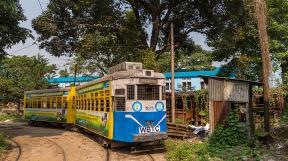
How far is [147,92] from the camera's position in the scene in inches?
543

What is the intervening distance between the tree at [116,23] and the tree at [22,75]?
58.0ft

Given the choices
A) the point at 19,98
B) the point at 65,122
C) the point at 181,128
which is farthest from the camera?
the point at 19,98

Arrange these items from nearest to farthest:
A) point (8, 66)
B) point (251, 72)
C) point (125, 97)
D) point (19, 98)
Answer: point (125, 97) → point (251, 72) → point (19, 98) → point (8, 66)

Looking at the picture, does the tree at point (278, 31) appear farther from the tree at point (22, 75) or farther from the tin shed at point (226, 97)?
the tree at point (22, 75)

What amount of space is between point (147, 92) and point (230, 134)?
4050 mm

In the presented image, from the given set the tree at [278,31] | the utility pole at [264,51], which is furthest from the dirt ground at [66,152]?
the tree at [278,31]

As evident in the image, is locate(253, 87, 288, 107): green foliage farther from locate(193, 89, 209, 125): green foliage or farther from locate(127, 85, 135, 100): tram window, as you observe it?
locate(127, 85, 135, 100): tram window

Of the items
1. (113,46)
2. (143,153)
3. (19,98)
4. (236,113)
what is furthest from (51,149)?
(19,98)

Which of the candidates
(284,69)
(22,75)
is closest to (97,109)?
(284,69)

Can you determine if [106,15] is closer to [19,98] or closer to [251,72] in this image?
[251,72]

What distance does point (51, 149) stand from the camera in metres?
15.0

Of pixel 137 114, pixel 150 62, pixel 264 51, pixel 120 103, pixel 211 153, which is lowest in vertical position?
pixel 211 153

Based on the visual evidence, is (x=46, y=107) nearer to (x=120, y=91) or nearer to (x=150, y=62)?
(x=150, y=62)

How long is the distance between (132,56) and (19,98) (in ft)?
80.8
